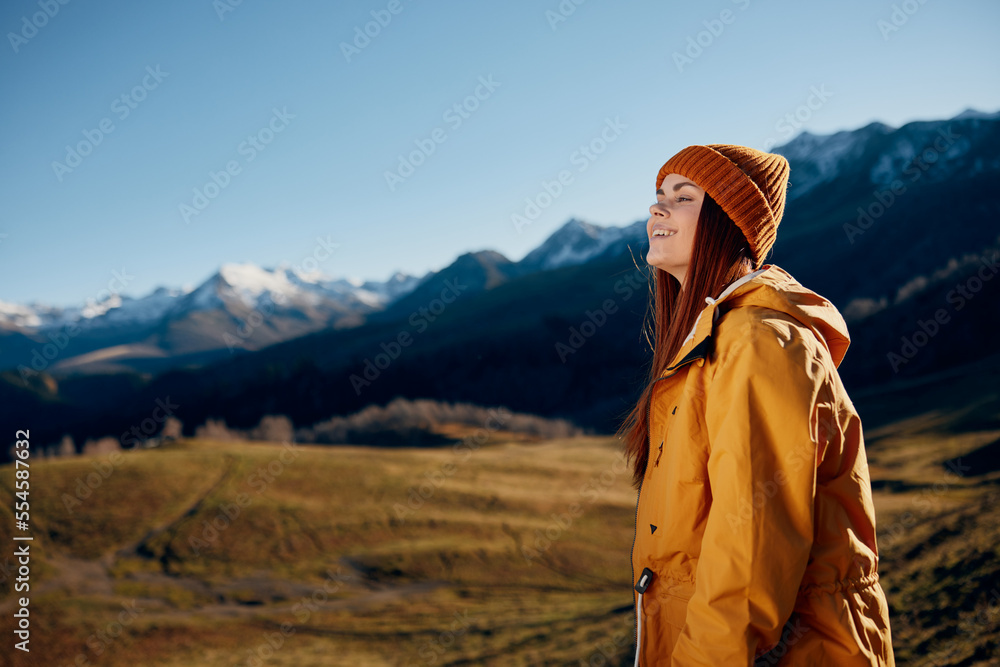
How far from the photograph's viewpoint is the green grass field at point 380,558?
428 inches

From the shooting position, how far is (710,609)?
6.51 ft

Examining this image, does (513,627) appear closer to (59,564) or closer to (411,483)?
(411,483)

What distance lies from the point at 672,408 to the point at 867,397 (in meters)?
91.3

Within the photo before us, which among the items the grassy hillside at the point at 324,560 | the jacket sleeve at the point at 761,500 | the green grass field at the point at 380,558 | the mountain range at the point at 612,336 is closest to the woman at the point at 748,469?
the jacket sleeve at the point at 761,500

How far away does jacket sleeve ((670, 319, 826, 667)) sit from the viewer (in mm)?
1926

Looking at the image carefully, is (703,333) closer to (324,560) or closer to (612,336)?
(324,560)

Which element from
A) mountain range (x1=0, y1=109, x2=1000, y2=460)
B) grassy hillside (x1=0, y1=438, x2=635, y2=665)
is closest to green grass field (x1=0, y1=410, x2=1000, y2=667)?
grassy hillside (x1=0, y1=438, x2=635, y2=665)

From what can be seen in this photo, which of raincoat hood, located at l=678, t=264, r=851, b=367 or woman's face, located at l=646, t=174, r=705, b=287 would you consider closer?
raincoat hood, located at l=678, t=264, r=851, b=367

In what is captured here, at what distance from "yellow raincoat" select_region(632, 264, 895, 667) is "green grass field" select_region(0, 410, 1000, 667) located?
5.17m

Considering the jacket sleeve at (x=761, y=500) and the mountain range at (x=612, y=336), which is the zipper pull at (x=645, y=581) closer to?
the jacket sleeve at (x=761, y=500)

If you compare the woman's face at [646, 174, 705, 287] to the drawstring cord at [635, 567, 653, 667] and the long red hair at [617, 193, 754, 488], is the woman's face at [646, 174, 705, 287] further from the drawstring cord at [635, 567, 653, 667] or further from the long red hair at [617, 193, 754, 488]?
the drawstring cord at [635, 567, 653, 667]

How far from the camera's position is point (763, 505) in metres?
1.95

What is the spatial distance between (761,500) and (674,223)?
135 cm

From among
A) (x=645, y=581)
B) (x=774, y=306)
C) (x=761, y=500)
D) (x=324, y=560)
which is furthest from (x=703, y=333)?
(x=324, y=560)
